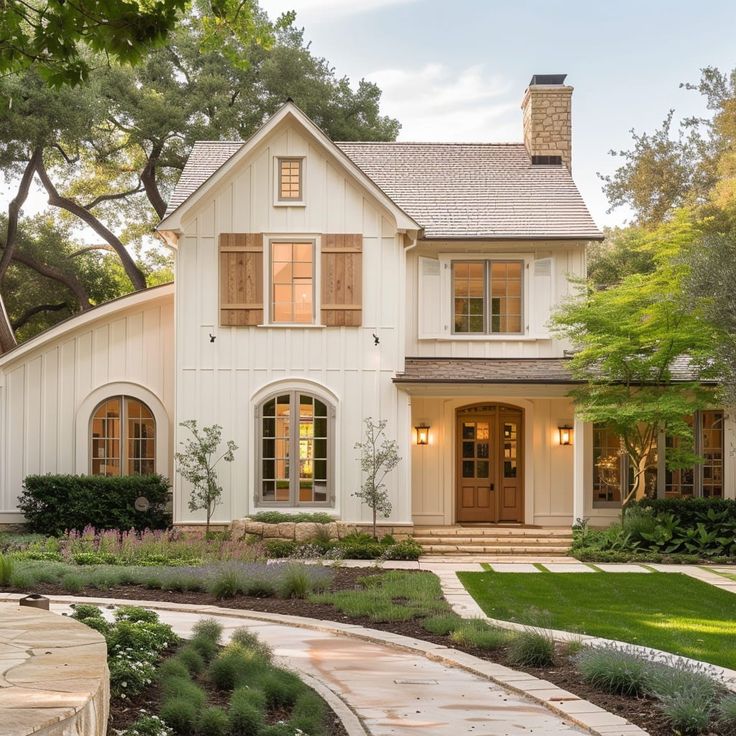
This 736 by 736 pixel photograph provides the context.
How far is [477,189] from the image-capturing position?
20703 mm

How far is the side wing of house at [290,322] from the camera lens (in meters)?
18.0

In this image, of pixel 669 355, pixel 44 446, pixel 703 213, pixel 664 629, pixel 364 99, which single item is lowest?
pixel 664 629

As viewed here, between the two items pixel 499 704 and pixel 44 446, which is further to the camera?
pixel 44 446

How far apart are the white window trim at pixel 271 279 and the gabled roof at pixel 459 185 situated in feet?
4.61

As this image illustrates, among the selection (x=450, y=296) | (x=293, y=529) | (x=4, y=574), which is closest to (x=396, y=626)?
(x=4, y=574)

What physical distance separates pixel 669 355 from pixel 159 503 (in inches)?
361

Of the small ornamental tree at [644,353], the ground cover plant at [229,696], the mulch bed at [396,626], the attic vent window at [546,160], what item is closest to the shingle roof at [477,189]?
the attic vent window at [546,160]

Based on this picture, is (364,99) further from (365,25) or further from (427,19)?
(427,19)

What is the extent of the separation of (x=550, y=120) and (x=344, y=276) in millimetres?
6655

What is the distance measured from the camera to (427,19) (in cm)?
2647

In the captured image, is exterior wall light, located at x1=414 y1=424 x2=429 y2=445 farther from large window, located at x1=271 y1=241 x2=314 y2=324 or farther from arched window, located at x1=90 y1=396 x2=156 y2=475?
arched window, located at x1=90 y1=396 x2=156 y2=475

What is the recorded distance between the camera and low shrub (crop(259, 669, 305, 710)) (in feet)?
22.4

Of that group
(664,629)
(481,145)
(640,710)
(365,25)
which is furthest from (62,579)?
(365,25)

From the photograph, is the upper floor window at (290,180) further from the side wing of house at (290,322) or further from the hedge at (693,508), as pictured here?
the hedge at (693,508)
